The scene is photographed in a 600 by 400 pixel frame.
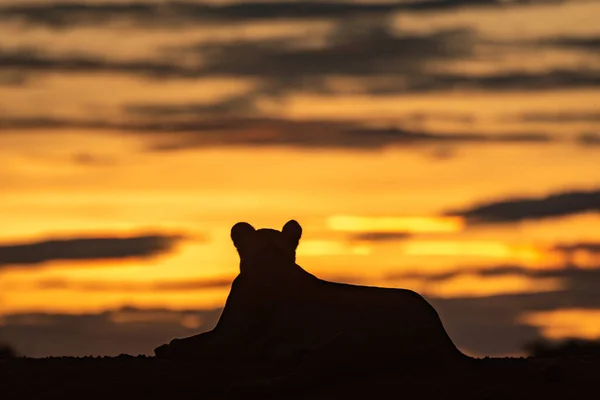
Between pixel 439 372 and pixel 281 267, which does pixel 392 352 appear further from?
pixel 281 267

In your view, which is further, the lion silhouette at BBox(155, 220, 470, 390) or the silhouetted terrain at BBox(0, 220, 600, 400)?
the lion silhouette at BBox(155, 220, 470, 390)

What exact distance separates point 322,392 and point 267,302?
5.34 m

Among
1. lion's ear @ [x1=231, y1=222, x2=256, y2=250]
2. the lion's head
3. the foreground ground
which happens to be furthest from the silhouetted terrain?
lion's ear @ [x1=231, y1=222, x2=256, y2=250]

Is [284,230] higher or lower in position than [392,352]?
higher

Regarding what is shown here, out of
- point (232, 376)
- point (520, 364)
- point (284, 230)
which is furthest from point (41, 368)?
point (520, 364)

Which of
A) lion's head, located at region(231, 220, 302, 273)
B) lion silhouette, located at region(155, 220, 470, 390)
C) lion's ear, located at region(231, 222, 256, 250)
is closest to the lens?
lion silhouette, located at region(155, 220, 470, 390)

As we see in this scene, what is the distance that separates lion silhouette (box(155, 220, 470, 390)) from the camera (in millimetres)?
38969

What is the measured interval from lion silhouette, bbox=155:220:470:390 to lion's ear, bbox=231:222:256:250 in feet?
0.08

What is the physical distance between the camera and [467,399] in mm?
37500

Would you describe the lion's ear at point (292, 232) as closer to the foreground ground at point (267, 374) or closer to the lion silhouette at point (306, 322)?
the lion silhouette at point (306, 322)

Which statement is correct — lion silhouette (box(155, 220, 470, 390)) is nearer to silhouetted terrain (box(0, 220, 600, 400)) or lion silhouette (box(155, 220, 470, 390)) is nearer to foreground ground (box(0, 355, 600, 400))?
silhouetted terrain (box(0, 220, 600, 400))

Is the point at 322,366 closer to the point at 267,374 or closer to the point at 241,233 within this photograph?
the point at 267,374

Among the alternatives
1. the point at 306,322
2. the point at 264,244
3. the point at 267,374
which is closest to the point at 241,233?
the point at 264,244

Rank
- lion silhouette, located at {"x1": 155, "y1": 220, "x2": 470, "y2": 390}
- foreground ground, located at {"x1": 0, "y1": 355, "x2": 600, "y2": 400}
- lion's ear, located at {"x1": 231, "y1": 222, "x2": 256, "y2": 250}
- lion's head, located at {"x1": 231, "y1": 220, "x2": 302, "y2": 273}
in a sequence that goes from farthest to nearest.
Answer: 1. lion's ear, located at {"x1": 231, "y1": 222, "x2": 256, "y2": 250}
2. lion's head, located at {"x1": 231, "y1": 220, "x2": 302, "y2": 273}
3. lion silhouette, located at {"x1": 155, "y1": 220, "x2": 470, "y2": 390}
4. foreground ground, located at {"x1": 0, "y1": 355, "x2": 600, "y2": 400}
